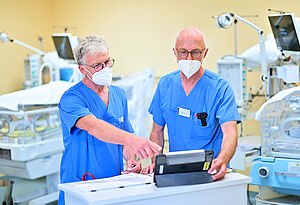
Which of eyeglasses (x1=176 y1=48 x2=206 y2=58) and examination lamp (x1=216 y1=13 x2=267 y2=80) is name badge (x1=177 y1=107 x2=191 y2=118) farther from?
examination lamp (x1=216 y1=13 x2=267 y2=80)

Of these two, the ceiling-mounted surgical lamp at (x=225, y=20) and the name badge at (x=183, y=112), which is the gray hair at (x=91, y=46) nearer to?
the name badge at (x=183, y=112)

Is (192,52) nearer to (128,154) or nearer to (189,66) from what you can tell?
(189,66)

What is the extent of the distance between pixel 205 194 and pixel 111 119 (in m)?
0.65

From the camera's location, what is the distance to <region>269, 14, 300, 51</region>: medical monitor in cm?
336

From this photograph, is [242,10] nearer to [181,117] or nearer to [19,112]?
[19,112]

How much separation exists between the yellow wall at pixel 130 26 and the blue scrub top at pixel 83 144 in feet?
10.8

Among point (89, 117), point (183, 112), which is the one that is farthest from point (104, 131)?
point (183, 112)

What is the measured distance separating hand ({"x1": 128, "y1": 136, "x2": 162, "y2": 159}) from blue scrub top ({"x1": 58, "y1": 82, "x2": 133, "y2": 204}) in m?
0.32

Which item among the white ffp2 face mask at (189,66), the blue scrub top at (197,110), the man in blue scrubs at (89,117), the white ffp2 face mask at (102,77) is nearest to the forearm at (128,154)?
the man in blue scrubs at (89,117)

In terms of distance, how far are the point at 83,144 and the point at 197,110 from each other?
0.58 m

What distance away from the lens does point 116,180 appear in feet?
5.87

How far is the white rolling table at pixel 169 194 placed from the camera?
60.6 inches

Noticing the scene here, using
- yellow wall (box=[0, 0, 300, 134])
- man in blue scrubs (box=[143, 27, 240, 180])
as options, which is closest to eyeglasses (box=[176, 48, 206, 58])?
man in blue scrubs (box=[143, 27, 240, 180])

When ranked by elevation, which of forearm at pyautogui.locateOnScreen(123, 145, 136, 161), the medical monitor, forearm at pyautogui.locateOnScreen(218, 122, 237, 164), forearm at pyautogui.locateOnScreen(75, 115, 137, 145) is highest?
the medical monitor
